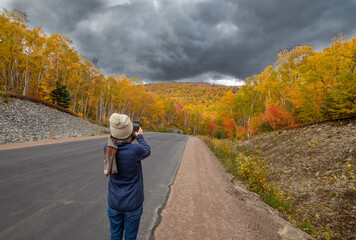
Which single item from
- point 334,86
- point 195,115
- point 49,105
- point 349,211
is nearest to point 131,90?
point 49,105

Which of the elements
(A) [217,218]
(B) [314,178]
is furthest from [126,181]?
(B) [314,178]

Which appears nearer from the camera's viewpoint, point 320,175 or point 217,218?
point 217,218

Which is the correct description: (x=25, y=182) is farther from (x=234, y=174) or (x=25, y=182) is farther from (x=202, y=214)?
(x=234, y=174)

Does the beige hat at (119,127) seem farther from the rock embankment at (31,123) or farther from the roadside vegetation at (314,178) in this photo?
the rock embankment at (31,123)

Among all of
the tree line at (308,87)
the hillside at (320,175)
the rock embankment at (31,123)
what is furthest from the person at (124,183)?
the rock embankment at (31,123)

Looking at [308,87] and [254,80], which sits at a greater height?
[254,80]

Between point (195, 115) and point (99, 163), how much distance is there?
55083 mm

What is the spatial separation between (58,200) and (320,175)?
10.3m

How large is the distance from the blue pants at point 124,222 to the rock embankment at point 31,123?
44.2ft

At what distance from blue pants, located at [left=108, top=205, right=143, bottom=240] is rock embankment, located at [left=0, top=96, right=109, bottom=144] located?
1347cm

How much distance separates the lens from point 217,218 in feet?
12.2

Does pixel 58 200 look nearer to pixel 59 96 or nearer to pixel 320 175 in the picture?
pixel 320 175

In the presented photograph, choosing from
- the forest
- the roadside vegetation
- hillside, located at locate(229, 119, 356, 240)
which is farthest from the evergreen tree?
hillside, located at locate(229, 119, 356, 240)

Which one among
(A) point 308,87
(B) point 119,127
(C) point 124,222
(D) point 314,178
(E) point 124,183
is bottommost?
(D) point 314,178
